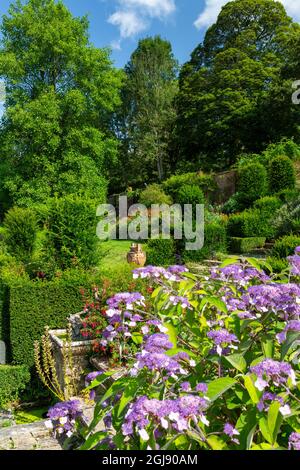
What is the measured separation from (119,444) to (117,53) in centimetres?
2859

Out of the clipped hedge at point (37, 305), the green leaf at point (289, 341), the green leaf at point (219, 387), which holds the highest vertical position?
the green leaf at point (289, 341)

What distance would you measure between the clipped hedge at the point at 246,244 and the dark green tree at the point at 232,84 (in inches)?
492

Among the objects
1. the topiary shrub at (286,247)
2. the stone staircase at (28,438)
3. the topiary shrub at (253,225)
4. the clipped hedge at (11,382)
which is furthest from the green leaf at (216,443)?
the topiary shrub at (253,225)

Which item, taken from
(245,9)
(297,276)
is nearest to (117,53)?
(245,9)

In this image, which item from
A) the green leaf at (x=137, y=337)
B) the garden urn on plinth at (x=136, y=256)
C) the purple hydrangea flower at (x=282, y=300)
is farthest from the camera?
the garden urn on plinth at (x=136, y=256)

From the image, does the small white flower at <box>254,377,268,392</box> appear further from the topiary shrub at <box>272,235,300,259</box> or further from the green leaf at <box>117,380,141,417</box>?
the topiary shrub at <box>272,235,300,259</box>

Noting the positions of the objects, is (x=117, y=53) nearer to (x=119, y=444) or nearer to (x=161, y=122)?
(x=161, y=122)

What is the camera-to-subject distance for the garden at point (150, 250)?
1793 mm

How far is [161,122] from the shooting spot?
101ft

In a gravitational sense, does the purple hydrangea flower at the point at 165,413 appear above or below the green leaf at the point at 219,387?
below

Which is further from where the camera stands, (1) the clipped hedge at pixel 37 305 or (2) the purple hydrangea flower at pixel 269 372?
(1) the clipped hedge at pixel 37 305

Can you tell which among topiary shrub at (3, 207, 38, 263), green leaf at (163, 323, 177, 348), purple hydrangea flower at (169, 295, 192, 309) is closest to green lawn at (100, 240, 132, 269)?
topiary shrub at (3, 207, 38, 263)

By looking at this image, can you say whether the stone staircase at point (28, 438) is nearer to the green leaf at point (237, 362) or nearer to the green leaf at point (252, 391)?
the green leaf at point (237, 362)

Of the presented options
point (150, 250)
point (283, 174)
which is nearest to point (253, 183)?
point (283, 174)
